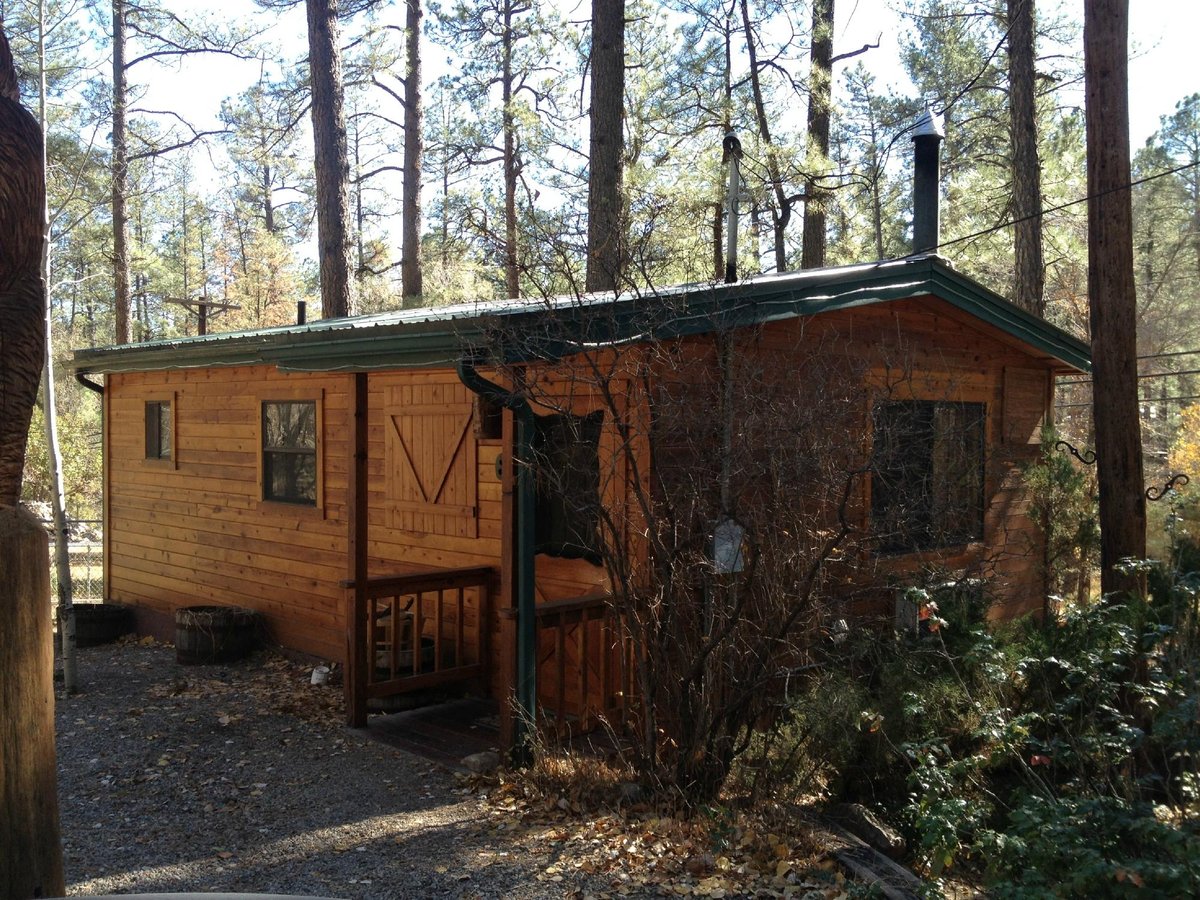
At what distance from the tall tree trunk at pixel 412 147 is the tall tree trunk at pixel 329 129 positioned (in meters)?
5.15

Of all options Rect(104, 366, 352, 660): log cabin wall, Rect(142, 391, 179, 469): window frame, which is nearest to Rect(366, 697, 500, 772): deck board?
Rect(104, 366, 352, 660): log cabin wall

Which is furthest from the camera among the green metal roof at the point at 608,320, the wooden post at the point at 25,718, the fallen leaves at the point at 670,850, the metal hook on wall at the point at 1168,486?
the metal hook on wall at the point at 1168,486

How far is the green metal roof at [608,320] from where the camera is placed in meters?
5.23

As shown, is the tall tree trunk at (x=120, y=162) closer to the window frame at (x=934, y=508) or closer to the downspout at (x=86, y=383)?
the downspout at (x=86, y=383)

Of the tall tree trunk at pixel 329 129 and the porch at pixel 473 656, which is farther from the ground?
the tall tree trunk at pixel 329 129

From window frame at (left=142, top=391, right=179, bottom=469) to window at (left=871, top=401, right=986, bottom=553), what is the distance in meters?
7.06

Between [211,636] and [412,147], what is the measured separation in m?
14.1

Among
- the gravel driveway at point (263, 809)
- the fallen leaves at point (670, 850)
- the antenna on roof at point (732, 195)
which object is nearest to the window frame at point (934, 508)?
the antenna on roof at point (732, 195)

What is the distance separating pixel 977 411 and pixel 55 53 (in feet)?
48.2

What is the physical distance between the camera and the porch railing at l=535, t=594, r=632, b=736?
5.93 metres

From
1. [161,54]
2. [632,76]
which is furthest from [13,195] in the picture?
[161,54]

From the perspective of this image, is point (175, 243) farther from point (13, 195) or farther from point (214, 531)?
point (13, 195)

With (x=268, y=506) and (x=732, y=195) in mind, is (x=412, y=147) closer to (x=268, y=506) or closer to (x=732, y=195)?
(x=268, y=506)

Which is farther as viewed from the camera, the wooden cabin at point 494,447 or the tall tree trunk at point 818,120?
the tall tree trunk at point 818,120
